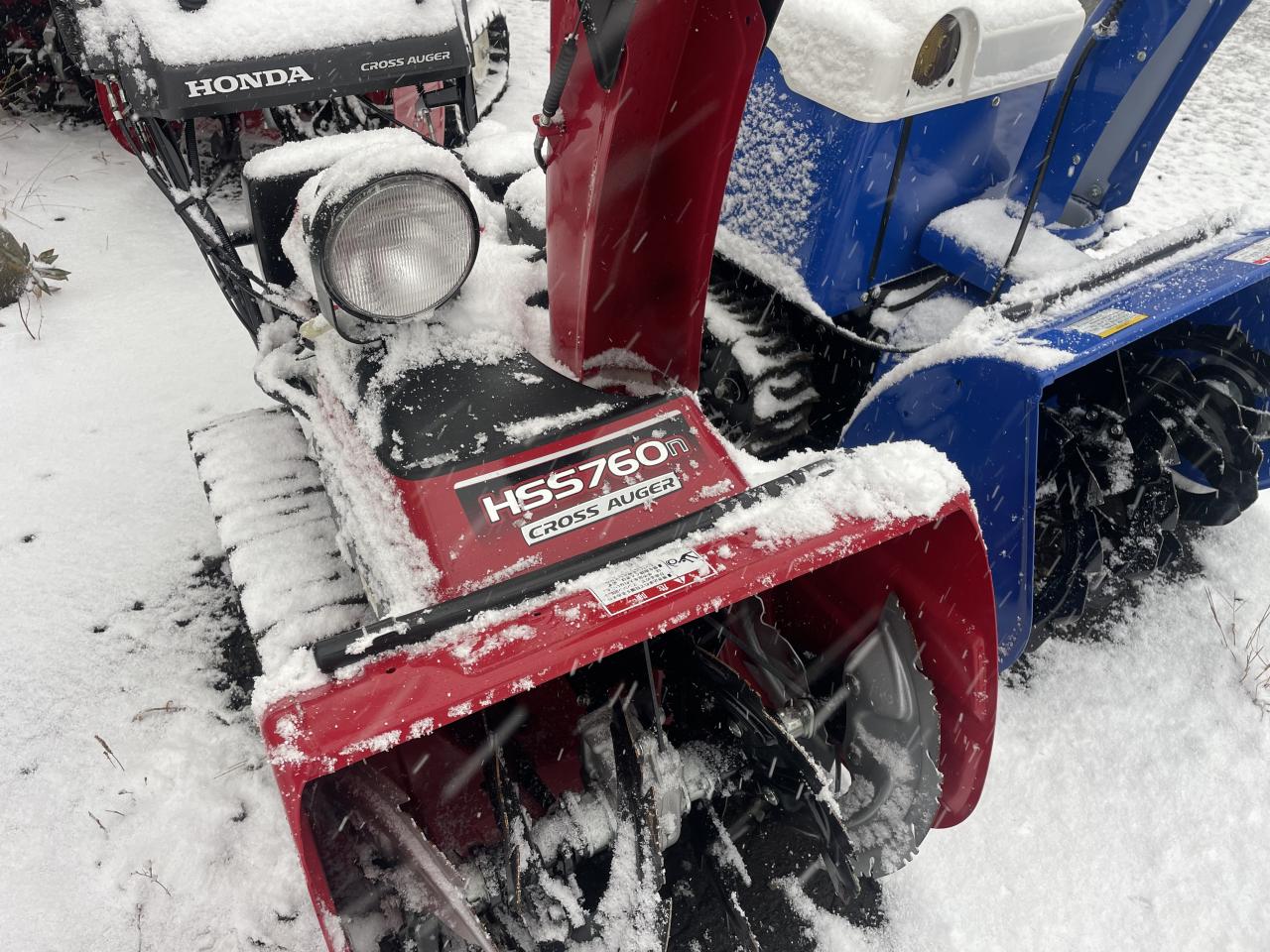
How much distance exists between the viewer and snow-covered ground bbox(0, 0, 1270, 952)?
209cm

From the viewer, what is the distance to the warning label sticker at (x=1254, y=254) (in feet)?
7.82

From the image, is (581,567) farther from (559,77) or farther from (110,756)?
(110,756)

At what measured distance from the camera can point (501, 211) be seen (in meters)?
2.66

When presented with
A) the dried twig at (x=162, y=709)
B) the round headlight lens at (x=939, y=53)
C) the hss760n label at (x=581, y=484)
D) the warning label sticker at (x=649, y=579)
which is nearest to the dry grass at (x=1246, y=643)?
the round headlight lens at (x=939, y=53)

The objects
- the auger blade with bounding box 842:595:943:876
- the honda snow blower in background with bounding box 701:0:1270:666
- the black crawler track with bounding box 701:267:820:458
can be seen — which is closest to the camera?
the auger blade with bounding box 842:595:943:876

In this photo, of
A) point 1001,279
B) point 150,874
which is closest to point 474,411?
point 150,874

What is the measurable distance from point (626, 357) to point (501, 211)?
0.94 metres

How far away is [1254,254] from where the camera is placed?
7.97 feet

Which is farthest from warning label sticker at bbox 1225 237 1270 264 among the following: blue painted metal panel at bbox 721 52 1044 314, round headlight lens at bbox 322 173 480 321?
round headlight lens at bbox 322 173 480 321

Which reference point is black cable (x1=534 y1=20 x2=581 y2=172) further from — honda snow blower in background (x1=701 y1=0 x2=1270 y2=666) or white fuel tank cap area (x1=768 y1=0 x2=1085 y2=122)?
honda snow blower in background (x1=701 y1=0 x2=1270 y2=666)

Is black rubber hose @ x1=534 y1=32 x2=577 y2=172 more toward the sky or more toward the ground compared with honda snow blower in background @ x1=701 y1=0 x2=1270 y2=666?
more toward the sky

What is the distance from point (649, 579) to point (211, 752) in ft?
5.14

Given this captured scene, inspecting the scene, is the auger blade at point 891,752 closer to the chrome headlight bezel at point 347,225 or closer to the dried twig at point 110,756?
the chrome headlight bezel at point 347,225

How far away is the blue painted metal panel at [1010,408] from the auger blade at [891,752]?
0.47 m
